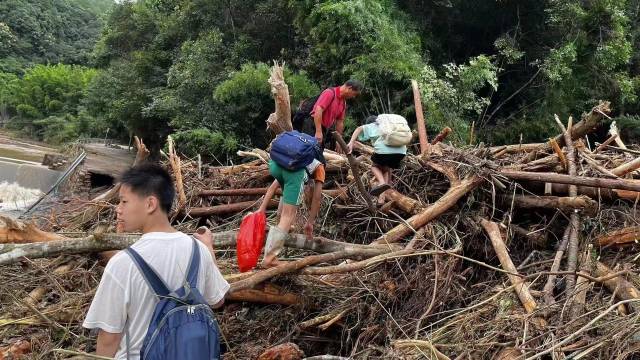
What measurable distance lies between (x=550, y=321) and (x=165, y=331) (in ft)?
8.30

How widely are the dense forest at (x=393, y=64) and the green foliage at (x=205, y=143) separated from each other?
3 cm

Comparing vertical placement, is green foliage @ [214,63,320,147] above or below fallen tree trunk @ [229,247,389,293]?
above

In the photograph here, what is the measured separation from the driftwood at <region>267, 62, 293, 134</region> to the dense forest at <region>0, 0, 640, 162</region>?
17.9ft

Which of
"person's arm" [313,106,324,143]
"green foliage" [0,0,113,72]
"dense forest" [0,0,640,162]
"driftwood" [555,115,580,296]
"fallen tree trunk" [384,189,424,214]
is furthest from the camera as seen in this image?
"green foliage" [0,0,113,72]

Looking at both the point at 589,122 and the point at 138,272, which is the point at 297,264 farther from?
the point at 589,122

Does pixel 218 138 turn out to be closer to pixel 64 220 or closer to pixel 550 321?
pixel 64 220

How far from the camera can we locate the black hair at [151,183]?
2.06 meters

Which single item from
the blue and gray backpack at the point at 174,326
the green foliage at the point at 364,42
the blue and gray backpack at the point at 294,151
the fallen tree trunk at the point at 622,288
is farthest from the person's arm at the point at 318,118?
the green foliage at the point at 364,42

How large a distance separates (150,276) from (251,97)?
1020cm

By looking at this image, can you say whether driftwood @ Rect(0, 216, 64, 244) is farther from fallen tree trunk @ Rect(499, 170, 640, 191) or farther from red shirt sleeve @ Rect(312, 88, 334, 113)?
fallen tree trunk @ Rect(499, 170, 640, 191)

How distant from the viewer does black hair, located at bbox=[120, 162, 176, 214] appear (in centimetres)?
206

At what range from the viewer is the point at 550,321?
347cm

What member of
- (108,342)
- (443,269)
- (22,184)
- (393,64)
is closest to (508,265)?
(443,269)

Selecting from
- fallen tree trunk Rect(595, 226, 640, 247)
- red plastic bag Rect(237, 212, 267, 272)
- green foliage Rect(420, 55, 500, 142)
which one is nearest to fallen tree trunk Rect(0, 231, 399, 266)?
red plastic bag Rect(237, 212, 267, 272)
